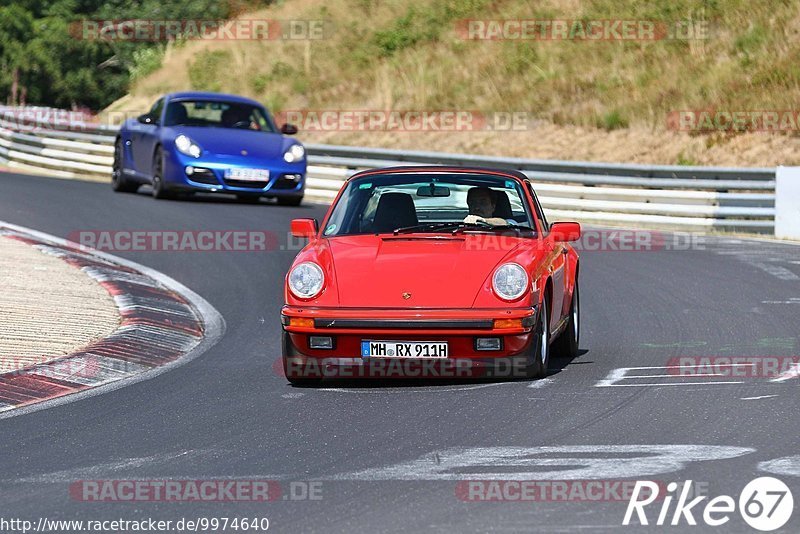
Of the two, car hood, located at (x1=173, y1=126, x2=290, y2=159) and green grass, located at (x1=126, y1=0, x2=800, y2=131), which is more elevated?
green grass, located at (x1=126, y1=0, x2=800, y2=131)

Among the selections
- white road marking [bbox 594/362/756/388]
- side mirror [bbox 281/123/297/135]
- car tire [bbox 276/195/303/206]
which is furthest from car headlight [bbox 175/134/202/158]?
white road marking [bbox 594/362/756/388]

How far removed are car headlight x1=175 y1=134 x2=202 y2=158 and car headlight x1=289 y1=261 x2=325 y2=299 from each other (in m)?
11.2

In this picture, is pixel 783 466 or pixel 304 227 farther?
pixel 304 227

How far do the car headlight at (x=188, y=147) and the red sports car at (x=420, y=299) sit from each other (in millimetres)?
10495

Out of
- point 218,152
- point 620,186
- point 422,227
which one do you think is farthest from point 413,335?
point 620,186

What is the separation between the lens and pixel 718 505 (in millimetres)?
5527

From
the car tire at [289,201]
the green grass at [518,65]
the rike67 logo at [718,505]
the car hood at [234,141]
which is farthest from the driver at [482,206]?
the green grass at [518,65]

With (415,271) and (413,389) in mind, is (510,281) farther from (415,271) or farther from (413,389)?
A: (413,389)

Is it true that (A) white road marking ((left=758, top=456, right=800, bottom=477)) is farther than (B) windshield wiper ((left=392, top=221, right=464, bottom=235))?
No

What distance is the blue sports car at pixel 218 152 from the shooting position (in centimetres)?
1981

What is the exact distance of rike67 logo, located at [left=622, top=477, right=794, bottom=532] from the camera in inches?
209

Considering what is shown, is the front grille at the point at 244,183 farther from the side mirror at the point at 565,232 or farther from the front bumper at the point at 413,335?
the front bumper at the point at 413,335

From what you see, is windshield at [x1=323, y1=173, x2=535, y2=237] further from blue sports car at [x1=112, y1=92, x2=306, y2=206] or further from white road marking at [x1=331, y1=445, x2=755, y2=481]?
blue sports car at [x1=112, y1=92, x2=306, y2=206]

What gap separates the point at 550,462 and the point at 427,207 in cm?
391
